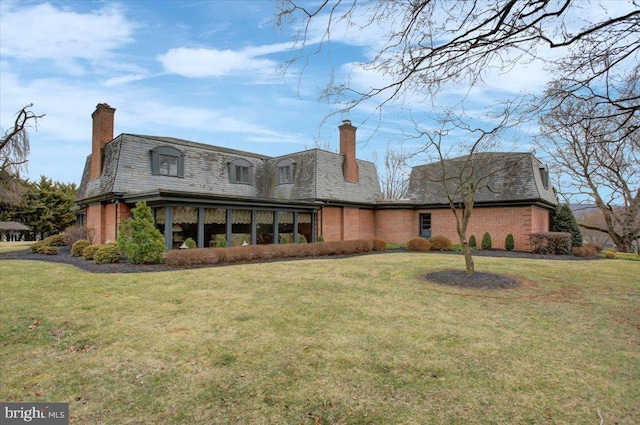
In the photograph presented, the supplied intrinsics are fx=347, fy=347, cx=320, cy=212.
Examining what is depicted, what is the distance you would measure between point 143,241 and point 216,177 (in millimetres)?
8319

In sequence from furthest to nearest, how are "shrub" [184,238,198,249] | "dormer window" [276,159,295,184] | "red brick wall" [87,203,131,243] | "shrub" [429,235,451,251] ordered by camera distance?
"dormer window" [276,159,295,184] < "shrub" [429,235,451,251] < "red brick wall" [87,203,131,243] < "shrub" [184,238,198,249]

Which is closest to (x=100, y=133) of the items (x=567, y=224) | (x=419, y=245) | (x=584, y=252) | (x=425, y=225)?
(x=419, y=245)

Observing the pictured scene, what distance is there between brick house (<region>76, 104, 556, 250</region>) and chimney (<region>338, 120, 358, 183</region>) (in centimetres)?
7

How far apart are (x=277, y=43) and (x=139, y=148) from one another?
16.2m

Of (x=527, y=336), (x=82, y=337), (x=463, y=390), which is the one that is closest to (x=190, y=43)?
(x=82, y=337)

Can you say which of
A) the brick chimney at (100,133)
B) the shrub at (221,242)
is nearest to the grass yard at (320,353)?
the shrub at (221,242)

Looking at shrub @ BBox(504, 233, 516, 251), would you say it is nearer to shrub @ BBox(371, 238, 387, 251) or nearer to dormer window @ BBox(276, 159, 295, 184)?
shrub @ BBox(371, 238, 387, 251)

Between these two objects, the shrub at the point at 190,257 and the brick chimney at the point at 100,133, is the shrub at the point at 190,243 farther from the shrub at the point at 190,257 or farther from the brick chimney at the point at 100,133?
the brick chimney at the point at 100,133

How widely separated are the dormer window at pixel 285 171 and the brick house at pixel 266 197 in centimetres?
6

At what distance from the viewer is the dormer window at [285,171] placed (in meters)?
21.8

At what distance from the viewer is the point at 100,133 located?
18.8 m

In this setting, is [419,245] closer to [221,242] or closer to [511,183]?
[511,183]

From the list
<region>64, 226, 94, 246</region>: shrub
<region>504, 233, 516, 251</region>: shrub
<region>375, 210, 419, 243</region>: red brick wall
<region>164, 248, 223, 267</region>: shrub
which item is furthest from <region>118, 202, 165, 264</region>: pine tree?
<region>504, 233, 516, 251</region>: shrub

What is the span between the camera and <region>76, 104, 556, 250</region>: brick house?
16.1 m
